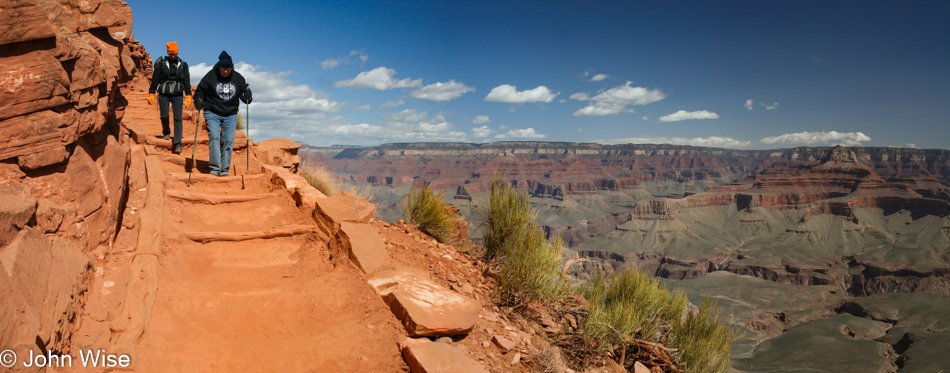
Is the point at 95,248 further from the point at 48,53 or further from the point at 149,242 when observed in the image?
the point at 48,53

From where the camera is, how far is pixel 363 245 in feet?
16.6

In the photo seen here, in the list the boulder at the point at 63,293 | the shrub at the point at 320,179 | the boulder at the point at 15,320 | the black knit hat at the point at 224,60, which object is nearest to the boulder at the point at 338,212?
the boulder at the point at 63,293

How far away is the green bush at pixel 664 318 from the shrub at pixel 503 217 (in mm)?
1613

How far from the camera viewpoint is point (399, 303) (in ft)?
13.3

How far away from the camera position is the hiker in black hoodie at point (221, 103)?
7441mm

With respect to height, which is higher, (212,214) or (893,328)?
(212,214)

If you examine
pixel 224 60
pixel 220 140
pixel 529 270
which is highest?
pixel 224 60

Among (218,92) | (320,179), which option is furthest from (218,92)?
(320,179)

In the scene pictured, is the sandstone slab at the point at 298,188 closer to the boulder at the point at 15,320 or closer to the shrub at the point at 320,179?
the shrub at the point at 320,179

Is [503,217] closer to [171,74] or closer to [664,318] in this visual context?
[664,318]

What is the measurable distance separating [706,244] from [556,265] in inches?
4866

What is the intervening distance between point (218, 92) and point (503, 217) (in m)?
5.21

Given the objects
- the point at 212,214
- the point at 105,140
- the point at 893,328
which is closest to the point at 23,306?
the point at 105,140

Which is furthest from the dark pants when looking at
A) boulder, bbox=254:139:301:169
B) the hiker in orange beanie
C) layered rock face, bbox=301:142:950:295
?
layered rock face, bbox=301:142:950:295
